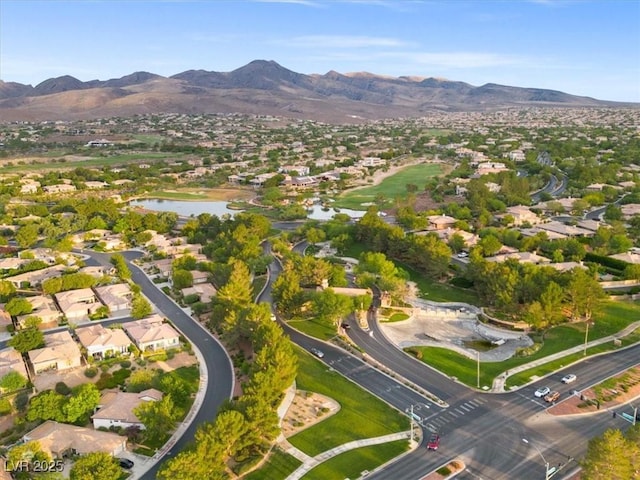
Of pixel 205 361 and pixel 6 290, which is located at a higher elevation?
pixel 6 290

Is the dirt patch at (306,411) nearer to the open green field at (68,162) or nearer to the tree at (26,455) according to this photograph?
the tree at (26,455)

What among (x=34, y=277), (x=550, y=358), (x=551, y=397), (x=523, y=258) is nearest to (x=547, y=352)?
(x=550, y=358)

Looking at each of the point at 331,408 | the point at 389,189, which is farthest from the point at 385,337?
the point at 389,189

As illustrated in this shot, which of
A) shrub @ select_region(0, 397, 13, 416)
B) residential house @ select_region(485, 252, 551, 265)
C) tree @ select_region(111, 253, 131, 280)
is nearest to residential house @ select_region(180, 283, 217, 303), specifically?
tree @ select_region(111, 253, 131, 280)

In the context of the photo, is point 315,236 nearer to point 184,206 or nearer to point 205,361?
point 205,361

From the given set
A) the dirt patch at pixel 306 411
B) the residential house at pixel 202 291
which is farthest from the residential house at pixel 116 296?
the dirt patch at pixel 306 411
